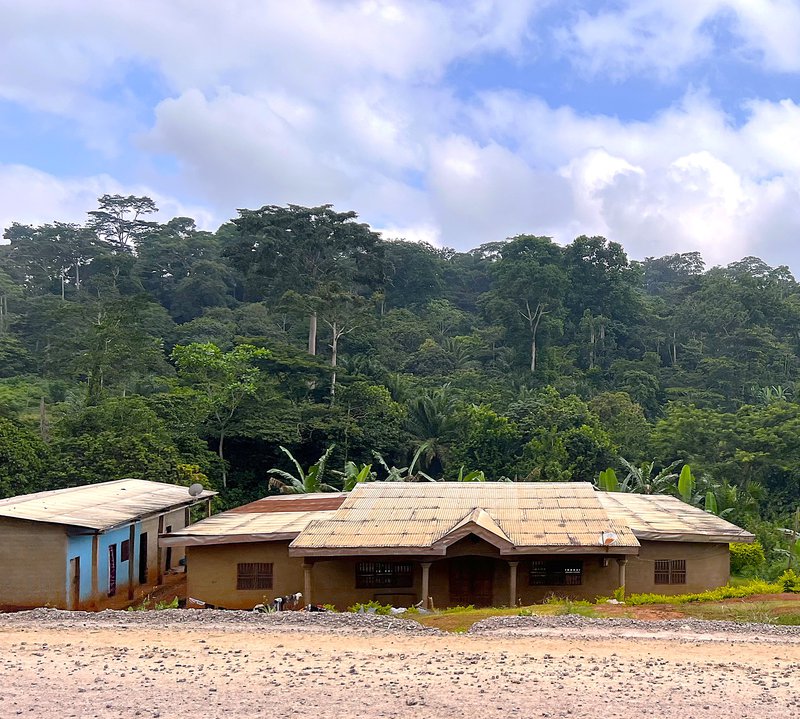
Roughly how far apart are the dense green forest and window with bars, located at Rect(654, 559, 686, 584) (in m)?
6.00

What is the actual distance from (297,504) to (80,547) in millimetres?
6450

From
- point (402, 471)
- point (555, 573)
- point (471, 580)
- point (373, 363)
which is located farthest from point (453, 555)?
point (373, 363)

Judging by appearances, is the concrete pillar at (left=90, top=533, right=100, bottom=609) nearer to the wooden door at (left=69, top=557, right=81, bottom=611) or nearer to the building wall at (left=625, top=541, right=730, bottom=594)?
the wooden door at (left=69, top=557, right=81, bottom=611)

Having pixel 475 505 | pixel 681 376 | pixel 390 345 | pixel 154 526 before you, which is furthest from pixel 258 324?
pixel 475 505

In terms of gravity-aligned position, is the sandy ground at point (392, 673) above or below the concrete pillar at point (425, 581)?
above

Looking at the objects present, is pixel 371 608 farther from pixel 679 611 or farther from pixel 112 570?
pixel 112 570

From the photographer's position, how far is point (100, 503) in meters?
20.4

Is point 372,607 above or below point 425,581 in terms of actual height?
below

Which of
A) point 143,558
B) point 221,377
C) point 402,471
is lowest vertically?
point 143,558

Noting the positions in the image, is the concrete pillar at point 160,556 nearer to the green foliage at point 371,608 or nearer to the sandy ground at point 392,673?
the green foliage at point 371,608

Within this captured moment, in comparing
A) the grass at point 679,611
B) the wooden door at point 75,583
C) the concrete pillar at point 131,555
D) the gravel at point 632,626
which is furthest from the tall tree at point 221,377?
the gravel at point 632,626

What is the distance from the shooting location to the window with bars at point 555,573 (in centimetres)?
1758

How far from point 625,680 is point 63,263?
67.4 m

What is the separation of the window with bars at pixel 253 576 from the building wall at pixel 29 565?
345 centimetres
